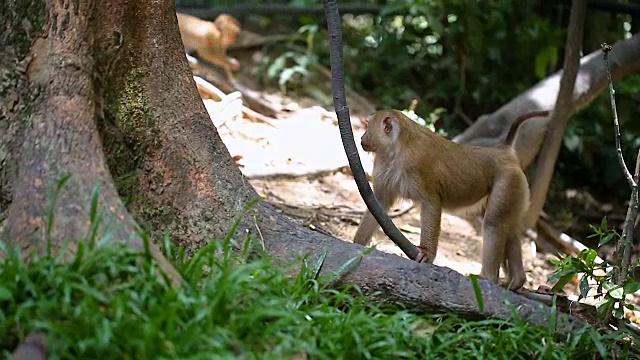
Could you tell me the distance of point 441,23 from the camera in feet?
37.9

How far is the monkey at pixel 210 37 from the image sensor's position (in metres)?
10.6

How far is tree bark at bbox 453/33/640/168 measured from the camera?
8.80 m

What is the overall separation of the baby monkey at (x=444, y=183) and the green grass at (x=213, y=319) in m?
1.47

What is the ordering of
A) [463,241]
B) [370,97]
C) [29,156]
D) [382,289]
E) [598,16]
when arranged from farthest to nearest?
[370,97] < [598,16] < [463,241] < [382,289] < [29,156]

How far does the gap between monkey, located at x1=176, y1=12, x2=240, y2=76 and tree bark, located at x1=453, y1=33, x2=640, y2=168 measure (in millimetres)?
3694

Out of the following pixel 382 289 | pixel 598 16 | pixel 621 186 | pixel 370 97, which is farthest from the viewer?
pixel 370 97

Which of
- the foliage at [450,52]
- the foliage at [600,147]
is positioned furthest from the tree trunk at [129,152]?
the foliage at [600,147]

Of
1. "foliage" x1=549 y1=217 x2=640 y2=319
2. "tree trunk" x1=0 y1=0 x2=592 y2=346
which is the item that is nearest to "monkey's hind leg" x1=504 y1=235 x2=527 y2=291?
"foliage" x1=549 y1=217 x2=640 y2=319

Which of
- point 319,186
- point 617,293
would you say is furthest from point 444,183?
point 319,186


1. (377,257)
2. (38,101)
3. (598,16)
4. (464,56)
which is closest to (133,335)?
(38,101)

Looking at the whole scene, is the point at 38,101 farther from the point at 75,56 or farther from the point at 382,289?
the point at 382,289

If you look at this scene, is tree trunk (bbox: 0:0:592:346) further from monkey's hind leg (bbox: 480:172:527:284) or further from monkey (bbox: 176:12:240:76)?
monkey (bbox: 176:12:240:76)

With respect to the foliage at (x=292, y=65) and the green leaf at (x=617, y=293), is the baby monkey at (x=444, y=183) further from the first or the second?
the foliage at (x=292, y=65)

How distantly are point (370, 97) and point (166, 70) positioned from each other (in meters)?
8.13
